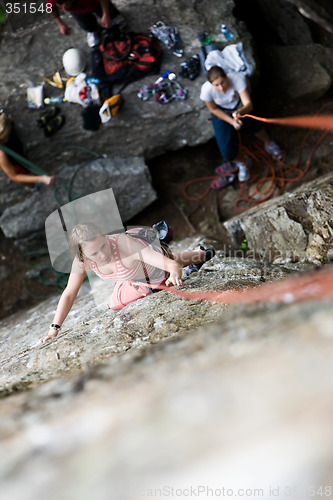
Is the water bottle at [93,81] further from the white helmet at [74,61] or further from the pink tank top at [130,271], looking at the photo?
the pink tank top at [130,271]

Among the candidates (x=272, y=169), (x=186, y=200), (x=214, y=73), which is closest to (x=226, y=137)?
(x=272, y=169)

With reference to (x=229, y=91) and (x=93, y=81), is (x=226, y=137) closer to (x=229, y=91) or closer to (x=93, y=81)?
(x=229, y=91)

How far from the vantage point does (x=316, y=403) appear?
85 cm

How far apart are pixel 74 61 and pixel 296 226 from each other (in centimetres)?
352

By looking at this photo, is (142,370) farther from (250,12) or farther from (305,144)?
(250,12)

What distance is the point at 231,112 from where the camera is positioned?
4652mm

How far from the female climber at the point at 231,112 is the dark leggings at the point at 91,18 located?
1.69m

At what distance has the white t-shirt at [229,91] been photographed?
438 cm

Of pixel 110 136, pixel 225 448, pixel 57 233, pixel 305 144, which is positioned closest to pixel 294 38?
pixel 305 144

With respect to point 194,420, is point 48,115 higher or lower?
lower

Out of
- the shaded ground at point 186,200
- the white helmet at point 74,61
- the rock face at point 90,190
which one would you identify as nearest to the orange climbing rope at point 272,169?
the shaded ground at point 186,200

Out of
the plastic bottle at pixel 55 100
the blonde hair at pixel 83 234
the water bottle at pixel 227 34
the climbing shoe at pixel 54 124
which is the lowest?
the climbing shoe at pixel 54 124

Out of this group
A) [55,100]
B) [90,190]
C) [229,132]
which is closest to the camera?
[229,132]

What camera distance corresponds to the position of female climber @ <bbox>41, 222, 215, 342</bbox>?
2492 mm
